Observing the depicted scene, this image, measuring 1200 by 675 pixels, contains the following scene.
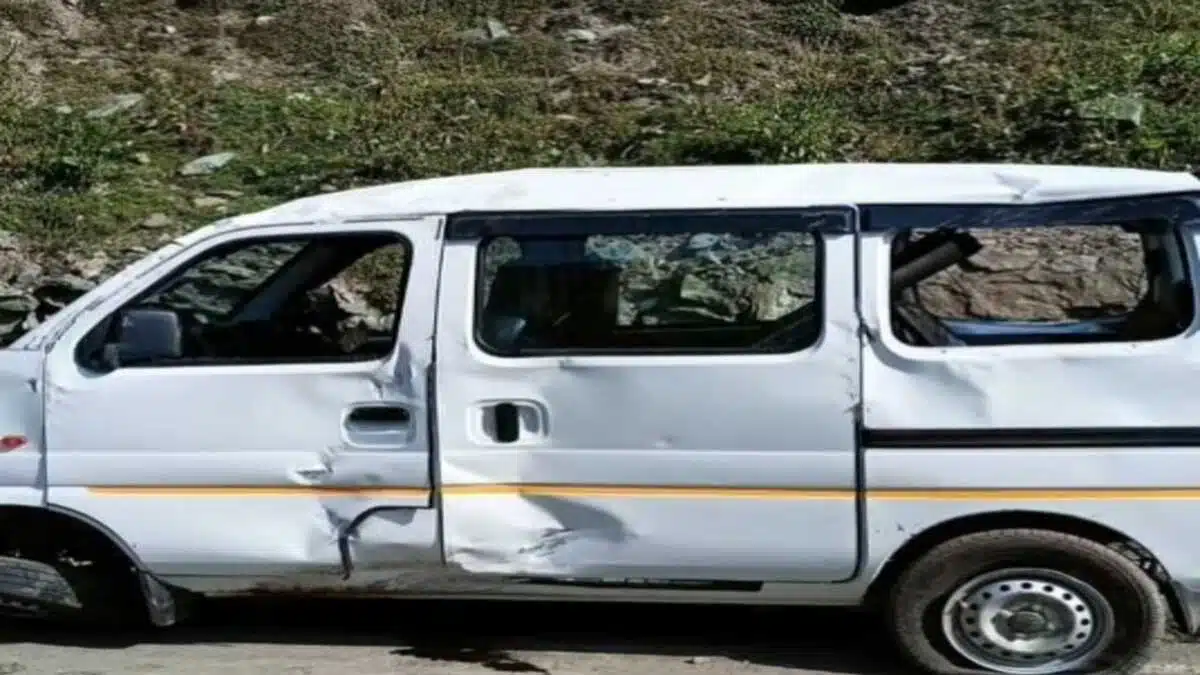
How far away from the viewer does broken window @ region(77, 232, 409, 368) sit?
546 centimetres

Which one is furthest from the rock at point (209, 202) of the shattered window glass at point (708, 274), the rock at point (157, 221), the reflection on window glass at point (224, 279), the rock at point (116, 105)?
the shattered window glass at point (708, 274)

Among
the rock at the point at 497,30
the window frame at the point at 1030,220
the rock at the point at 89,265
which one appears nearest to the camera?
the window frame at the point at 1030,220

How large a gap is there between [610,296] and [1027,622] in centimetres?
165

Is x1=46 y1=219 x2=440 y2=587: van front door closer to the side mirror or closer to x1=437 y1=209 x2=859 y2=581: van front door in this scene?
the side mirror

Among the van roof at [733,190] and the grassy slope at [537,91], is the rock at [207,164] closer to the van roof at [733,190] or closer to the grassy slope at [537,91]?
the grassy slope at [537,91]

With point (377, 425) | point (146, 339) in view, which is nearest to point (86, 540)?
point (146, 339)

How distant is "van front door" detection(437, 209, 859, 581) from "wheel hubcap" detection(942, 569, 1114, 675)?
17.1 inches

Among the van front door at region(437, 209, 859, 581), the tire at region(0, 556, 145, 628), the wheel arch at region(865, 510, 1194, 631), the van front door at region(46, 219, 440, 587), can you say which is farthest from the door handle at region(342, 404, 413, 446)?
the wheel arch at region(865, 510, 1194, 631)

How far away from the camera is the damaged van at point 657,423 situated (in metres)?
5.04

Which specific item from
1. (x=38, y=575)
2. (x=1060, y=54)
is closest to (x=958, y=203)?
(x=38, y=575)

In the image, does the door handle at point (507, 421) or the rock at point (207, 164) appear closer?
the door handle at point (507, 421)

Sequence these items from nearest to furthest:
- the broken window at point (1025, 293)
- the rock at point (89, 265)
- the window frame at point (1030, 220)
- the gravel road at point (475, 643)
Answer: the window frame at point (1030, 220), the broken window at point (1025, 293), the gravel road at point (475, 643), the rock at point (89, 265)

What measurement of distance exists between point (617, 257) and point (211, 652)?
1.99 meters

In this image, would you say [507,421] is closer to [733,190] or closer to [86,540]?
[733,190]
